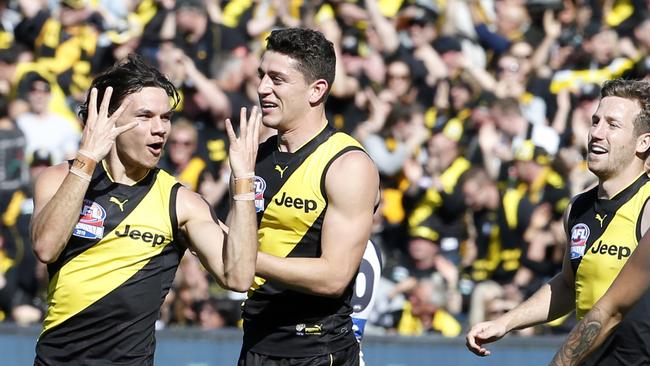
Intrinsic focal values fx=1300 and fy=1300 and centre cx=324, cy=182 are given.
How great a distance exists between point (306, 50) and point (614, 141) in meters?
1.58

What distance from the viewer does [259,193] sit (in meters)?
6.48

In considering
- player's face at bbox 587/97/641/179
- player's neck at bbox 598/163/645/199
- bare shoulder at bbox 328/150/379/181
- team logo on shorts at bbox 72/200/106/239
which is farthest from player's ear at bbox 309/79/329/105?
player's neck at bbox 598/163/645/199

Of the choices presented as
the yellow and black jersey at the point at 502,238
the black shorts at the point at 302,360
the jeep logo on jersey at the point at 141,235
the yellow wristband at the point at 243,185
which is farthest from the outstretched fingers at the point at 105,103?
the yellow and black jersey at the point at 502,238

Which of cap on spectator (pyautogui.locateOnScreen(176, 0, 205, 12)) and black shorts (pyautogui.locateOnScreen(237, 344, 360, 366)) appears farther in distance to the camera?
cap on spectator (pyautogui.locateOnScreen(176, 0, 205, 12))

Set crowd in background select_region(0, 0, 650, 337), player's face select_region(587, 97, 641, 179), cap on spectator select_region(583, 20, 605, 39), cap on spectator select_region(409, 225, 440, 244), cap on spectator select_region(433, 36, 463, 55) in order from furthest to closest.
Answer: cap on spectator select_region(433, 36, 463, 55), cap on spectator select_region(583, 20, 605, 39), cap on spectator select_region(409, 225, 440, 244), crowd in background select_region(0, 0, 650, 337), player's face select_region(587, 97, 641, 179)

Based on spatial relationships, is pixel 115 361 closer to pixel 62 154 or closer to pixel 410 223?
pixel 410 223

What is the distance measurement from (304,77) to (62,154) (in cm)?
658

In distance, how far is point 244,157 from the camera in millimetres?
5824

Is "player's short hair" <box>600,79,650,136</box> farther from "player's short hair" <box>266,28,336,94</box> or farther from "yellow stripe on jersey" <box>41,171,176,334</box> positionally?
"yellow stripe on jersey" <box>41,171,176,334</box>

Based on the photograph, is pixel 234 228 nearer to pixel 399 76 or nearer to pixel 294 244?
pixel 294 244

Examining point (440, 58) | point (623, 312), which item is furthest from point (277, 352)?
point (440, 58)

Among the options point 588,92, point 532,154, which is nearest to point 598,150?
point 532,154

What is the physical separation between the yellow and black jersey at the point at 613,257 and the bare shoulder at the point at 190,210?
187 centimetres

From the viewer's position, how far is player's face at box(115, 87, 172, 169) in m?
5.98
